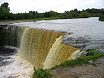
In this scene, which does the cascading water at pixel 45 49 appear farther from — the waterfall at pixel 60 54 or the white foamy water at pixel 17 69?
the white foamy water at pixel 17 69

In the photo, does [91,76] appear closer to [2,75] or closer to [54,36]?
[2,75]

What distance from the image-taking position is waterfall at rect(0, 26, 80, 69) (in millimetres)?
14172

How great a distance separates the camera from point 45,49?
18594 millimetres

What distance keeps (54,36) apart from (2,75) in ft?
15.6

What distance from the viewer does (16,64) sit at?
768 inches

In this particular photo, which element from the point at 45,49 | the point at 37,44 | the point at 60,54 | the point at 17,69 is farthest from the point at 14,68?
the point at 60,54

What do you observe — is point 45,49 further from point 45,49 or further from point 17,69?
point 17,69

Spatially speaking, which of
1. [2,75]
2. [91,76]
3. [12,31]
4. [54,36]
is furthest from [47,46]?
[12,31]

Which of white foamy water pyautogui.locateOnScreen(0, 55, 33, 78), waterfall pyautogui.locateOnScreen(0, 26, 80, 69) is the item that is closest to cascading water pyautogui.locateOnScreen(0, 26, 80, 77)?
waterfall pyautogui.locateOnScreen(0, 26, 80, 69)

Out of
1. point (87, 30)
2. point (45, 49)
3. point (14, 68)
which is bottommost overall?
point (14, 68)

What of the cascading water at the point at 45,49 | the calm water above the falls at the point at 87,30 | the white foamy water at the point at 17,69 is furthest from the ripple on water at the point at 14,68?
the calm water above the falls at the point at 87,30

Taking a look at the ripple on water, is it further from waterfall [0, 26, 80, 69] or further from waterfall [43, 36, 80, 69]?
waterfall [43, 36, 80, 69]

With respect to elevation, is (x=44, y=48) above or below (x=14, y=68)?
above

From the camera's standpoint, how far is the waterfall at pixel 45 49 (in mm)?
14172
